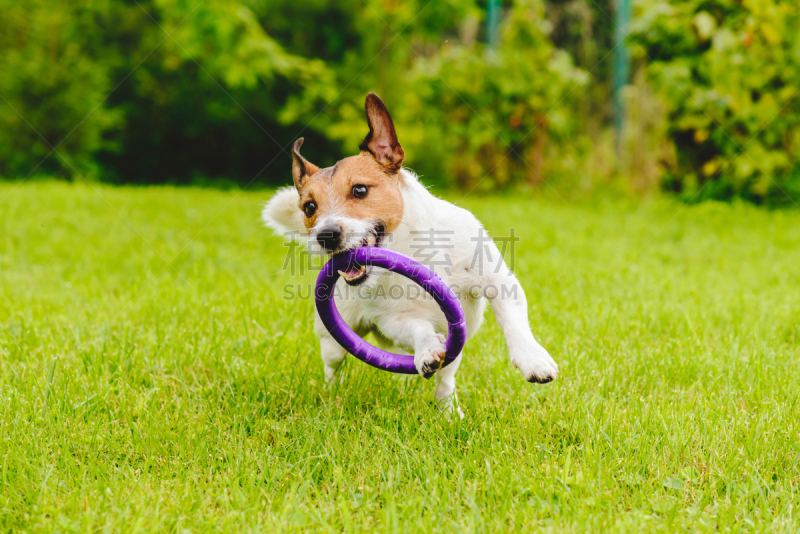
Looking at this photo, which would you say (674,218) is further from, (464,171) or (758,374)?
(758,374)

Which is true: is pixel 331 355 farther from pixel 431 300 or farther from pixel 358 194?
pixel 358 194

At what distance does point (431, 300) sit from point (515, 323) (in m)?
0.36

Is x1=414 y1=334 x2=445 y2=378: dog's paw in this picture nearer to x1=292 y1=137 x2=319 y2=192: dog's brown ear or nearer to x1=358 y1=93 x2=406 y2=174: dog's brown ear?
x1=358 y1=93 x2=406 y2=174: dog's brown ear

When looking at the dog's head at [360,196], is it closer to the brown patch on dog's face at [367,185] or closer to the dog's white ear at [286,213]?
the brown patch on dog's face at [367,185]

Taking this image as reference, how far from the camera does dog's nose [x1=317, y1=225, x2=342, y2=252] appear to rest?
2.62 m

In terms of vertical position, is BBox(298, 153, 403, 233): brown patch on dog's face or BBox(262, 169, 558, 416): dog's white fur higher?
BBox(298, 153, 403, 233): brown patch on dog's face

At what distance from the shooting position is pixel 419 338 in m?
2.61

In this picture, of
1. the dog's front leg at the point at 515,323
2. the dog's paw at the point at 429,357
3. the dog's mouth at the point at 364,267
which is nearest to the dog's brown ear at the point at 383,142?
the dog's mouth at the point at 364,267

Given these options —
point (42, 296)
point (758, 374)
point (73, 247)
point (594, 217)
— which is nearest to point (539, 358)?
point (758, 374)

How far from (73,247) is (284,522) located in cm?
489

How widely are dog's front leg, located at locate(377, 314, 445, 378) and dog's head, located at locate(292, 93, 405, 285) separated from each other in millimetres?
243

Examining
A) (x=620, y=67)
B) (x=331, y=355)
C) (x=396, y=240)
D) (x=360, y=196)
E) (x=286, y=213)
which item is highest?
(x=360, y=196)

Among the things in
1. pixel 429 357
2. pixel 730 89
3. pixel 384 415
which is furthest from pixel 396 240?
pixel 730 89

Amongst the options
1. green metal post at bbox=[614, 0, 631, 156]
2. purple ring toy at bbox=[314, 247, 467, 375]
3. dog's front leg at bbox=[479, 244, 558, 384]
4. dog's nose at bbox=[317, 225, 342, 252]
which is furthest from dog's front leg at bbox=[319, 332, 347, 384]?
green metal post at bbox=[614, 0, 631, 156]
